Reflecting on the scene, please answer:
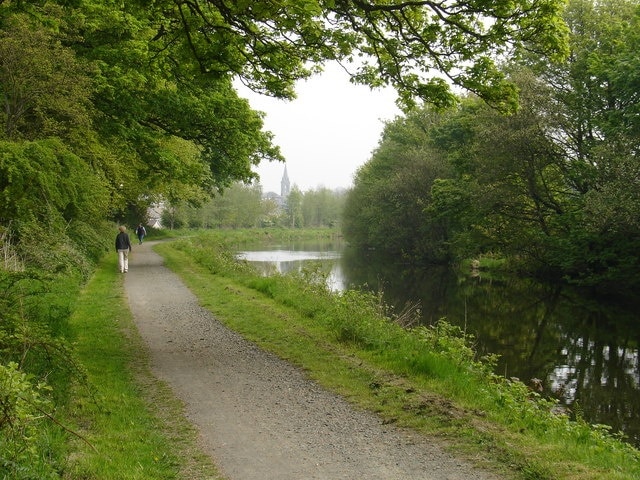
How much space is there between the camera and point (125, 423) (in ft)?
19.9

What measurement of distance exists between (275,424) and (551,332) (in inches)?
497

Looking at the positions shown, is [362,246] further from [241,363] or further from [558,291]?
[241,363]

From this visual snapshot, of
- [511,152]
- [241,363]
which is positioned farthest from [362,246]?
[241,363]

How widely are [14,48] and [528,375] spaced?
535 inches

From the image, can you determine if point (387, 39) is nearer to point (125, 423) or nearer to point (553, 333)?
point (125, 423)

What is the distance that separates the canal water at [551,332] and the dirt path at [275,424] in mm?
4089

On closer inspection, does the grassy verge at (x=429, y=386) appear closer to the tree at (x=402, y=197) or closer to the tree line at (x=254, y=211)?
the tree line at (x=254, y=211)

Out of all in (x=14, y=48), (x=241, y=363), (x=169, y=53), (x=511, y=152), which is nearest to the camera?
(x=241, y=363)

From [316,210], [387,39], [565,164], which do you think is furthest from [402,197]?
[316,210]

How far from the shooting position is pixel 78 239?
19969 millimetres

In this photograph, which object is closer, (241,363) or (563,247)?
(241,363)

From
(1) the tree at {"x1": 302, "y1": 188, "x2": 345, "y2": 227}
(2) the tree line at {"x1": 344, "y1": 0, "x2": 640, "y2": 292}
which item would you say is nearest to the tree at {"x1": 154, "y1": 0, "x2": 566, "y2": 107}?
(2) the tree line at {"x1": 344, "y1": 0, "x2": 640, "y2": 292}

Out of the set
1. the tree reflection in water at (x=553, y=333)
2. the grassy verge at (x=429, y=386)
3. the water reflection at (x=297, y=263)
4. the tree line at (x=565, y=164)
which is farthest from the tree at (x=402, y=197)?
the grassy verge at (x=429, y=386)

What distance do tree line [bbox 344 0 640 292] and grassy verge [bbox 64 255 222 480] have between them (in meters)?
15.9
